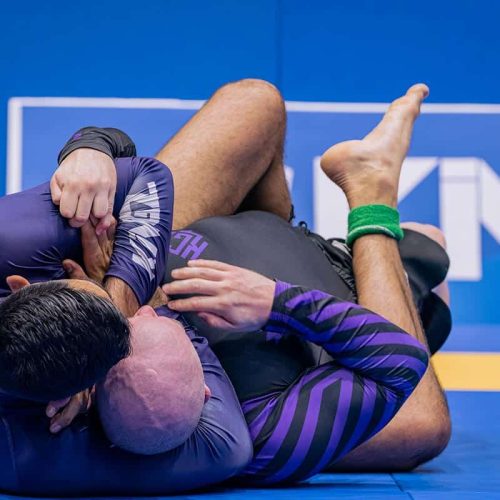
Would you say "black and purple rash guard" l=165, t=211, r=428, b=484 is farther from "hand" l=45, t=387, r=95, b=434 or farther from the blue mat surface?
"hand" l=45, t=387, r=95, b=434

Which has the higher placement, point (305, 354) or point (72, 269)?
point (72, 269)

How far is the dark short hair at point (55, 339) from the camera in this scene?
85cm

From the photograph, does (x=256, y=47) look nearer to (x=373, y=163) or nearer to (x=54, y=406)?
(x=373, y=163)

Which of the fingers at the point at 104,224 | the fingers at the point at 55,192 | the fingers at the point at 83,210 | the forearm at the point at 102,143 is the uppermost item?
the forearm at the point at 102,143

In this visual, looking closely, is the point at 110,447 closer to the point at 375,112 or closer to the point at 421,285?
the point at 421,285

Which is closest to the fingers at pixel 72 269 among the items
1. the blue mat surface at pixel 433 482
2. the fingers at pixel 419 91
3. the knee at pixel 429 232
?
the blue mat surface at pixel 433 482

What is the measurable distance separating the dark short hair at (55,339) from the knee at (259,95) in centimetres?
69

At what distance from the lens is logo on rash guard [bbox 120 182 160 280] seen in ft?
3.55

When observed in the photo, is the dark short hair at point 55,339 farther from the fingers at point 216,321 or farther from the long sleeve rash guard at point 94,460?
the fingers at point 216,321

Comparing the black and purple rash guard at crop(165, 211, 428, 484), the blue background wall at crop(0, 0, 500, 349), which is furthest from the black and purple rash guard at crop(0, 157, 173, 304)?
the blue background wall at crop(0, 0, 500, 349)

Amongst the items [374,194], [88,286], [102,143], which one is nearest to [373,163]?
[374,194]

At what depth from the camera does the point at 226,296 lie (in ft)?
3.47

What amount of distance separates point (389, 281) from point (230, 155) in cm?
30

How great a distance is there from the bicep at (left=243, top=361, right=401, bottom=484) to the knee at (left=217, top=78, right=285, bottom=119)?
56 cm
